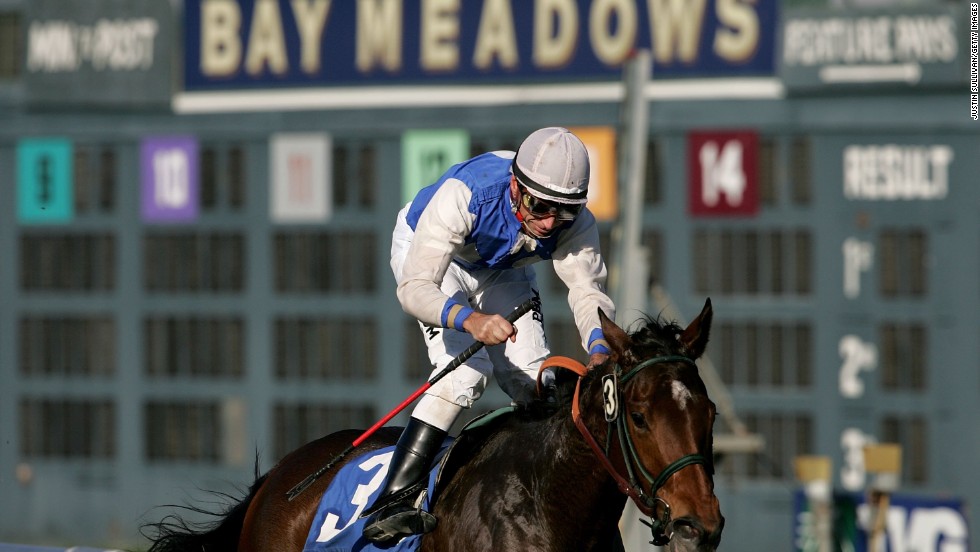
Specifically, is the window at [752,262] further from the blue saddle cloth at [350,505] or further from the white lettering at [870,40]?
the blue saddle cloth at [350,505]

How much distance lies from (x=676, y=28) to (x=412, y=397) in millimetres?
9294

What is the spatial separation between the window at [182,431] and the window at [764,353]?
4.66 m

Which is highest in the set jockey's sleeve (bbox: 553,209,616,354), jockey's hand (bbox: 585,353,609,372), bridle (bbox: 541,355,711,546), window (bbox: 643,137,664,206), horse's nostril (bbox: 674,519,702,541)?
window (bbox: 643,137,664,206)

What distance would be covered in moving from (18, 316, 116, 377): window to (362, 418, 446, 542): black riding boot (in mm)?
10629

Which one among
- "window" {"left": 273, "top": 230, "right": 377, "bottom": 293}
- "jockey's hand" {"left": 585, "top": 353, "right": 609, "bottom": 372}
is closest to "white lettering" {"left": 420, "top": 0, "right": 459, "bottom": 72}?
"window" {"left": 273, "top": 230, "right": 377, "bottom": 293}

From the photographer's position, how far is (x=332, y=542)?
4680 millimetres

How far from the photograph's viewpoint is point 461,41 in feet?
45.7

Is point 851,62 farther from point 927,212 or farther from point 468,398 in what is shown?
point 468,398

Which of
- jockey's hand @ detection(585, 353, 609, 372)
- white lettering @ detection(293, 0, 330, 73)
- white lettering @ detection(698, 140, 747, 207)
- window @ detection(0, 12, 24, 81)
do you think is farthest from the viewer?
window @ detection(0, 12, 24, 81)

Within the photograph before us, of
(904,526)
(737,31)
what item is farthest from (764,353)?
(737,31)

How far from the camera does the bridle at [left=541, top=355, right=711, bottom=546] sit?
11.8 feet

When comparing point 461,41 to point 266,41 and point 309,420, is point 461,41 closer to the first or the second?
point 266,41

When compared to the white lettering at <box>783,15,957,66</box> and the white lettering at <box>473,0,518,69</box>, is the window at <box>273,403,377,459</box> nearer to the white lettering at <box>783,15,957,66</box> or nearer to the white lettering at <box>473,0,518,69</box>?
the white lettering at <box>473,0,518,69</box>

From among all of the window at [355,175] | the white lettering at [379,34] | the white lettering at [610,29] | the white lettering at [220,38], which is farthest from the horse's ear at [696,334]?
the white lettering at [220,38]
